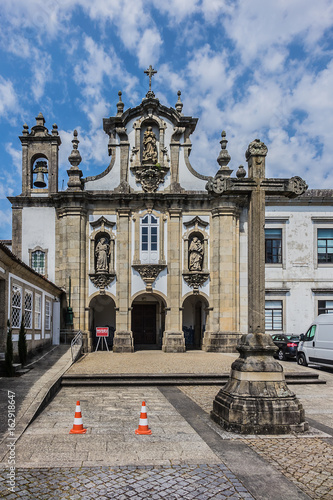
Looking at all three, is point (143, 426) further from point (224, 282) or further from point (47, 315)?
point (224, 282)

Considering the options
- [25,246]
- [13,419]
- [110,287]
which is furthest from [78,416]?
[25,246]

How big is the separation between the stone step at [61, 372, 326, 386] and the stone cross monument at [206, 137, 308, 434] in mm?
5571

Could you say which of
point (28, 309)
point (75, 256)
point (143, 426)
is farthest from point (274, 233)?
point (143, 426)

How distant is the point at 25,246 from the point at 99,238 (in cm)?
412

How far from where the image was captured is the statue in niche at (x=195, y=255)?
85.5ft

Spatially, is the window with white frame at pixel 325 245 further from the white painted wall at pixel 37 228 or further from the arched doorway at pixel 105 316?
the white painted wall at pixel 37 228

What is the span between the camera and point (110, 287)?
26141mm

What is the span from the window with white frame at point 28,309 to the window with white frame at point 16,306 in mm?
946

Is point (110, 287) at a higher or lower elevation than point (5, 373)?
higher

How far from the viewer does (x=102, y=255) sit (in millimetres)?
26031

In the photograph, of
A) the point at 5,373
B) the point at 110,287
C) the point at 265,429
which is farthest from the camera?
the point at 110,287

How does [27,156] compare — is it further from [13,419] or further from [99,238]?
[13,419]

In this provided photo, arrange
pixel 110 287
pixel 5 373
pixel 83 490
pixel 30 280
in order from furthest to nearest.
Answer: pixel 110 287
pixel 30 280
pixel 5 373
pixel 83 490

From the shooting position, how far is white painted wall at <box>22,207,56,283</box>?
26922 mm
